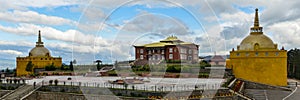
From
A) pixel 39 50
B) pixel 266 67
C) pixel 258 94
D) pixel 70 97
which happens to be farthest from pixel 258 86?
pixel 39 50

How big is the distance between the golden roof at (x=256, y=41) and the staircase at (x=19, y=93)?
21382 mm

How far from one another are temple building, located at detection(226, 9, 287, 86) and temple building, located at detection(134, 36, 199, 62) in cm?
1427

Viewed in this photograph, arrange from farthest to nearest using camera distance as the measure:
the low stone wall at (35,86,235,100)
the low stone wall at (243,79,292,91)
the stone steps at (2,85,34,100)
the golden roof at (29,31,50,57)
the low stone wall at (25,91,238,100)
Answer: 1. the golden roof at (29,31,50,57)
2. the low stone wall at (243,79,292,91)
3. the stone steps at (2,85,34,100)
4. the low stone wall at (25,91,238,100)
5. the low stone wall at (35,86,235,100)

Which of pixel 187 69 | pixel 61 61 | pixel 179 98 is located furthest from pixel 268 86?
pixel 61 61

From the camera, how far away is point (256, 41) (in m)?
34.8

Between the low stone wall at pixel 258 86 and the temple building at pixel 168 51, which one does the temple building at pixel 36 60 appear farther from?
the low stone wall at pixel 258 86

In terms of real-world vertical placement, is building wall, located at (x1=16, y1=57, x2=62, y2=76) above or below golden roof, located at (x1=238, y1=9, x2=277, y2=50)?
below

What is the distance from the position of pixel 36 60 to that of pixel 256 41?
29.8 meters

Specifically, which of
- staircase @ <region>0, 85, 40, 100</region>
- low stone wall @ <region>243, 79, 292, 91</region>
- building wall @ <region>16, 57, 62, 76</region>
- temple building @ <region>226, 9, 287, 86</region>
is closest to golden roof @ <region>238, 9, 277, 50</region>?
temple building @ <region>226, 9, 287, 86</region>

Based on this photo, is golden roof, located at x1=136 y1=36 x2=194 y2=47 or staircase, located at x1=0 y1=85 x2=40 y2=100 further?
golden roof, located at x1=136 y1=36 x2=194 y2=47

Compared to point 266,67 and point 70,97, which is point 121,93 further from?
point 266,67

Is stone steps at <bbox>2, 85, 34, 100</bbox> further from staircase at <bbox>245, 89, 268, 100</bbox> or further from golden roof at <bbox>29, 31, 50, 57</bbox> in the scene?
golden roof at <bbox>29, 31, 50, 57</bbox>

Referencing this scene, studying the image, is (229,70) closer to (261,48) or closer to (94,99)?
(261,48)

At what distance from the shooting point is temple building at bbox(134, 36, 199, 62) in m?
48.8
